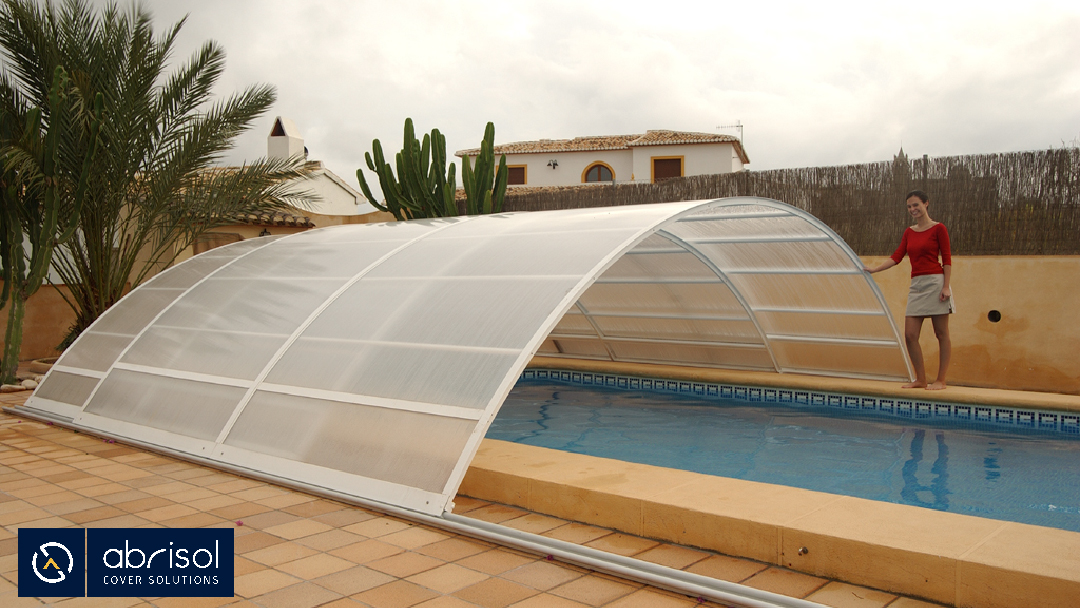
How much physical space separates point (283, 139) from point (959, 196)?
2333 centimetres

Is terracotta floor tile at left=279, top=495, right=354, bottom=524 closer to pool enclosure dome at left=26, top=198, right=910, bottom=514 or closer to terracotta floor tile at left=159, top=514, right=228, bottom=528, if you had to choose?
pool enclosure dome at left=26, top=198, right=910, bottom=514

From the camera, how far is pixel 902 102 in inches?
1081

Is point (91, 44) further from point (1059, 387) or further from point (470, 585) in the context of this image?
point (1059, 387)

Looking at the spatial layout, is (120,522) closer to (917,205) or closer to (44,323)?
(917,205)

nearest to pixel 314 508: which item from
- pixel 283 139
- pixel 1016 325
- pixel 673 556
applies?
pixel 673 556

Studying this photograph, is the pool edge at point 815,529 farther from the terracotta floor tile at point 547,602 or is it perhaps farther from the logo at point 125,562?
the logo at point 125,562

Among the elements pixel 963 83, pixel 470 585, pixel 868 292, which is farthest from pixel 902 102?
pixel 470 585

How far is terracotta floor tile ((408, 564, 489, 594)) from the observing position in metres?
3.54

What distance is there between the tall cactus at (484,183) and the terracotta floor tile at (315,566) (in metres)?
11.0

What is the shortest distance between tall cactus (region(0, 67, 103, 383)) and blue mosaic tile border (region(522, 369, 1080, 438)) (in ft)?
24.6

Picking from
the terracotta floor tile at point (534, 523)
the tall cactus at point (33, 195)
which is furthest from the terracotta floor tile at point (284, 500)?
the tall cactus at point (33, 195)

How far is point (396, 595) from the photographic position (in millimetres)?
3455

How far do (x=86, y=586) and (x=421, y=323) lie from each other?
8.67 feet

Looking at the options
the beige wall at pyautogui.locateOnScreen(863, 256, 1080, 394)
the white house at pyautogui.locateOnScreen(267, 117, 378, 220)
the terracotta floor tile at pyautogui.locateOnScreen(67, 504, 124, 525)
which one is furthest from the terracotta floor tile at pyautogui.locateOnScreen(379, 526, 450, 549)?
the white house at pyautogui.locateOnScreen(267, 117, 378, 220)
